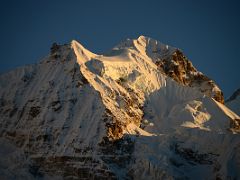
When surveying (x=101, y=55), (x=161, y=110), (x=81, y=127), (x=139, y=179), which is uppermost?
(x=101, y=55)

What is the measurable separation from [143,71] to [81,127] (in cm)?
3098

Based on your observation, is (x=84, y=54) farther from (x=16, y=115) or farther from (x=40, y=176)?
(x=40, y=176)

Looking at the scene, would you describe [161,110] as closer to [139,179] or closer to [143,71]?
[143,71]

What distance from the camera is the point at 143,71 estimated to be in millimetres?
194000

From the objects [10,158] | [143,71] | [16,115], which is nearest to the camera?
[10,158]

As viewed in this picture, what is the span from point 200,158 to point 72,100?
98.6 ft

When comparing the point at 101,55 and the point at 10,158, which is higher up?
the point at 101,55

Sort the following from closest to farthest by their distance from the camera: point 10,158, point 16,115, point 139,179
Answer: point 139,179 < point 10,158 < point 16,115

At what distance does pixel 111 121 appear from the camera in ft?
546

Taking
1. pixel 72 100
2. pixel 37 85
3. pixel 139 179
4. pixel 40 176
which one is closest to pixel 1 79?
pixel 37 85

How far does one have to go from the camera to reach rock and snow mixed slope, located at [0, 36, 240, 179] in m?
160

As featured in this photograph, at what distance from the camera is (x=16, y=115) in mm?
181375

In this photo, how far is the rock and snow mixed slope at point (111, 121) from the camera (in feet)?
527

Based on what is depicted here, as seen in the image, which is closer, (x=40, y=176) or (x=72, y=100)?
(x=40, y=176)
